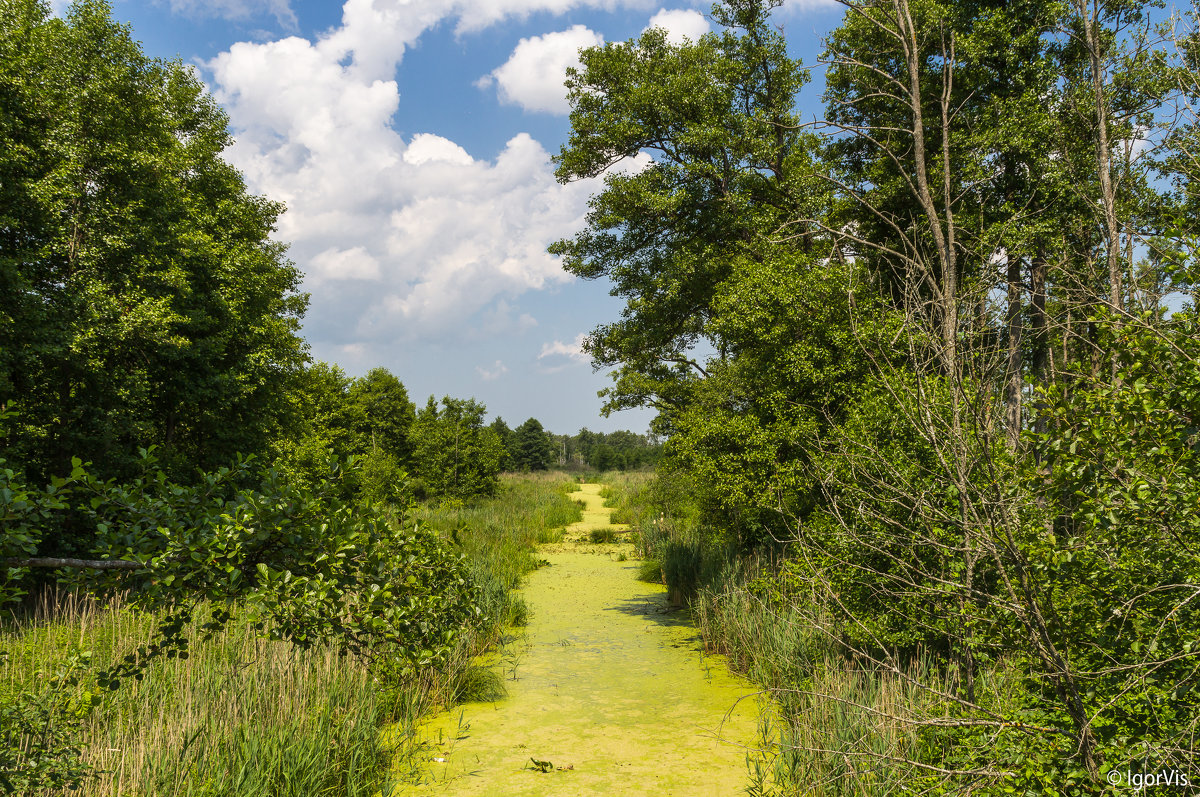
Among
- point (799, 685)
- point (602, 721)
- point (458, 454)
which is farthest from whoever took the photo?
point (458, 454)

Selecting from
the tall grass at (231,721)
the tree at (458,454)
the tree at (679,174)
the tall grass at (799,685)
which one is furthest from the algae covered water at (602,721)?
the tree at (458,454)

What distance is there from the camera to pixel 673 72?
1142 cm

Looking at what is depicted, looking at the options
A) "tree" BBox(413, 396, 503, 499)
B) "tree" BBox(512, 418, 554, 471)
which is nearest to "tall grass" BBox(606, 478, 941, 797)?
"tree" BBox(413, 396, 503, 499)

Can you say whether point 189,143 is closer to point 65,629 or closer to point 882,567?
point 65,629

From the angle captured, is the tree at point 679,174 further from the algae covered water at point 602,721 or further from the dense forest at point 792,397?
the algae covered water at point 602,721

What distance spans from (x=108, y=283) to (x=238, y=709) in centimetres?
823

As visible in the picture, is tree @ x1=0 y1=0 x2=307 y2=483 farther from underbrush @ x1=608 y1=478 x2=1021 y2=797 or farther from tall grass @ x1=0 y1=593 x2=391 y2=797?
underbrush @ x1=608 y1=478 x2=1021 y2=797

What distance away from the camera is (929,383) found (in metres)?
4.85

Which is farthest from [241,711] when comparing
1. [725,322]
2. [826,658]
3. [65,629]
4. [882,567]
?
[725,322]

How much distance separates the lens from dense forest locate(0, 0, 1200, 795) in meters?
2.61

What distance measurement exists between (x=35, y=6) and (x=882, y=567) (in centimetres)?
1492

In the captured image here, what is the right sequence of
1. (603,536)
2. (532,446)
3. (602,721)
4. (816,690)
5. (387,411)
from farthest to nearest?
1. (532,446)
2. (387,411)
3. (603,536)
4. (602,721)
5. (816,690)

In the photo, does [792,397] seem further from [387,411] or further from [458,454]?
[387,411]

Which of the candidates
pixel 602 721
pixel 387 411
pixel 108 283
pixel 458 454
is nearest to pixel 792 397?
pixel 602 721
